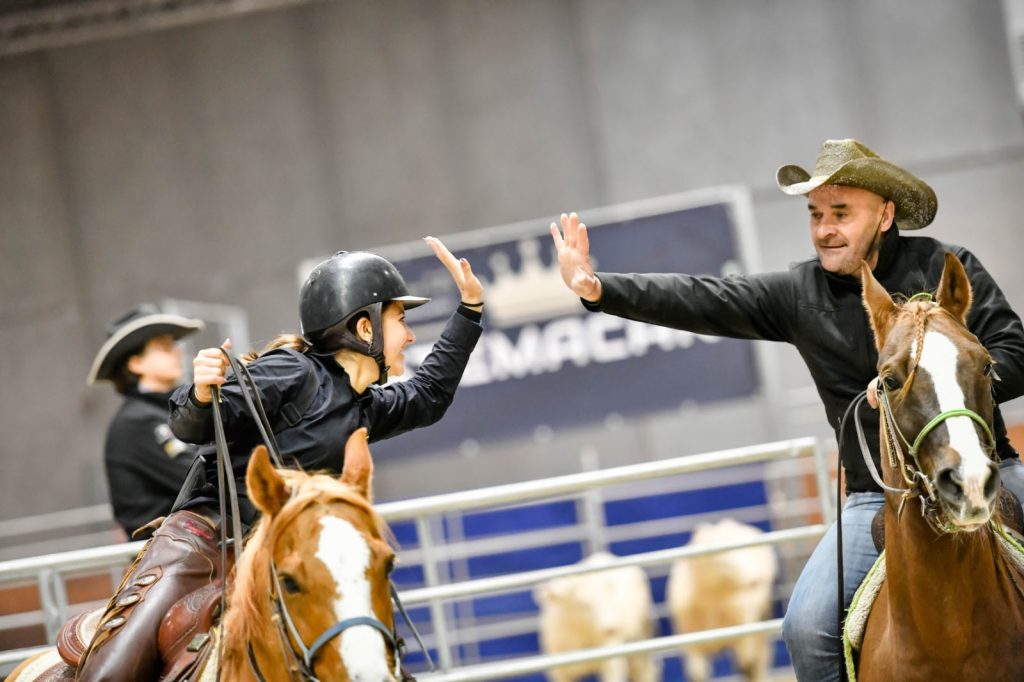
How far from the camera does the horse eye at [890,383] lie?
2.85 metres

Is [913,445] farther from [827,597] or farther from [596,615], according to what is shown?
[596,615]

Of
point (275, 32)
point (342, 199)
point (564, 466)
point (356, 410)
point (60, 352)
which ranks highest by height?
point (275, 32)

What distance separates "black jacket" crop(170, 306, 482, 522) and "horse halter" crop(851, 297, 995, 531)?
144 centimetres

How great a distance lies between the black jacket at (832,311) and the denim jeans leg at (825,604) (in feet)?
0.57

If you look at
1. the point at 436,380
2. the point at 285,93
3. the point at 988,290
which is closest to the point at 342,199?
the point at 285,93

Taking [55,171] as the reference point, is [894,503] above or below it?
below

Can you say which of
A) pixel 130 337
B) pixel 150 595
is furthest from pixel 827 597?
pixel 130 337

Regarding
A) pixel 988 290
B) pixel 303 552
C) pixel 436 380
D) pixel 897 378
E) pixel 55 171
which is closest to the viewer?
pixel 303 552

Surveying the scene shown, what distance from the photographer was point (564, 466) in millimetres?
11742

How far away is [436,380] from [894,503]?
59.2 inches

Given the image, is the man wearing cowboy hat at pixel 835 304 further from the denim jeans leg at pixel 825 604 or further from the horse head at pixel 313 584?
the horse head at pixel 313 584

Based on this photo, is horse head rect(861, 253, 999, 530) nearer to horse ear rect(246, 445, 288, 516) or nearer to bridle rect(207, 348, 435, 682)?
bridle rect(207, 348, 435, 682)

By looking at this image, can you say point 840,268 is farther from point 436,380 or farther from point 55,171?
point 55,171

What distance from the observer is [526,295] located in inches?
348
